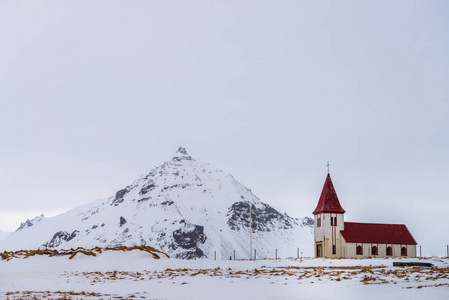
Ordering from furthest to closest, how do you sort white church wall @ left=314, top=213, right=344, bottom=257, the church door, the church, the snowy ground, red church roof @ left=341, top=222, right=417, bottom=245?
red church roof @ left=341, top=222, right=417, bottom=245 → the church door → the church → white church wall @ left=314, top=213, right=344, bottom=257 → the snowy ground

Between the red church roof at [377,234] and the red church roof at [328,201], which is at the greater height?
the red church roof at [328,201]

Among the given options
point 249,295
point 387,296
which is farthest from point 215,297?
point 387,296

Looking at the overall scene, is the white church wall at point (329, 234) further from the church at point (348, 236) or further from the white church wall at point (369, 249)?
the white church wall at point (369, 249)

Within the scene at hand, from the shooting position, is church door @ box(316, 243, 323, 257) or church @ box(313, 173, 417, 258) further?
church door @ box(316, 243, 323, 257)

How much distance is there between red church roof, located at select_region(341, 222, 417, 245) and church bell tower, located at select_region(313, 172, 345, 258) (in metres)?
1.31

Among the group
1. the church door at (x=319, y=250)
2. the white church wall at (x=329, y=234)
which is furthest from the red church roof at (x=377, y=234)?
the church door at (x=319, y=250)

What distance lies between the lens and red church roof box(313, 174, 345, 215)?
73312mm

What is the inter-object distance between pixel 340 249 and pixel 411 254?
35.0ft

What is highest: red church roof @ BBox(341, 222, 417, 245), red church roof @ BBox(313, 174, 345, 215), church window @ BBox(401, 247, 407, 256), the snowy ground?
red church roof @ BBox(313, 174, 345, 215)

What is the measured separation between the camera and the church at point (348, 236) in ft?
236

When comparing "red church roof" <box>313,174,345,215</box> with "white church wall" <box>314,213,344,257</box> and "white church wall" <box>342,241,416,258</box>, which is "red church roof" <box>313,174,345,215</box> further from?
"white church wall" <box>342,241,416,258</box>

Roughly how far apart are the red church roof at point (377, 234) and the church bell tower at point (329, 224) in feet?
4.30

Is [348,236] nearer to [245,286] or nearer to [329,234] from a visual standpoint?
[329,234]

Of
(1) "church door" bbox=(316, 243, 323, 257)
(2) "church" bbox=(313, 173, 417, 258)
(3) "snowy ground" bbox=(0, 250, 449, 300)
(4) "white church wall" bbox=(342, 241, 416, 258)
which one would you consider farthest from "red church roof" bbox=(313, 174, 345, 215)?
(3) "snowy ground" bbox=(0, 250, 449, 300)
